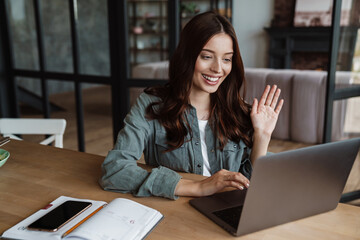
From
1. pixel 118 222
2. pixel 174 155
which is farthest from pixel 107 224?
pixel 174 155

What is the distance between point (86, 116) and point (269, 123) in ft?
13.3

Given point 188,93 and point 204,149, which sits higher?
point 188,93

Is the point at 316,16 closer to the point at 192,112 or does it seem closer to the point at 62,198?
the point at 192,112

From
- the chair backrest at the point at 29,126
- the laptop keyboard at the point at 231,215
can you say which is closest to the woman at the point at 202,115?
the laptop keyboard at the point at 231,215

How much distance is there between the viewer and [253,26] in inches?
302

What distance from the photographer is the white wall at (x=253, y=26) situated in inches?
297

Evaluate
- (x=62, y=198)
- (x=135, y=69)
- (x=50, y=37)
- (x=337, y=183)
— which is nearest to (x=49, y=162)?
(x=62, y=198)

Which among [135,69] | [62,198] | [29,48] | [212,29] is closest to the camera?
[62,198]

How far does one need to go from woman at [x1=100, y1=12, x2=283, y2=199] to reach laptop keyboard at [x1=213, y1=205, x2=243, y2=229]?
1.29 feet

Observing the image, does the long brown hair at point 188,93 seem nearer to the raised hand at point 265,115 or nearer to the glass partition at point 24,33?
the raised hand at point 265,115

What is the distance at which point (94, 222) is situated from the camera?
2.89ft

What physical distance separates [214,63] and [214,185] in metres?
0.48

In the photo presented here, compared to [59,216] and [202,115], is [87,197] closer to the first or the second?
[59,216]

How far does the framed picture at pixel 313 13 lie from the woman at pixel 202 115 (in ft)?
19.8
